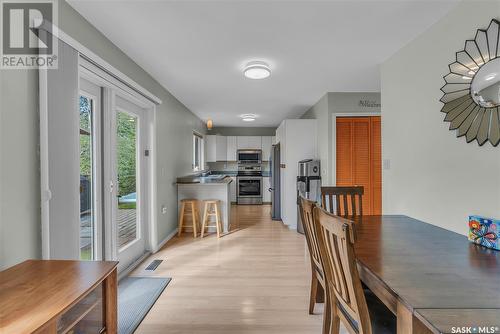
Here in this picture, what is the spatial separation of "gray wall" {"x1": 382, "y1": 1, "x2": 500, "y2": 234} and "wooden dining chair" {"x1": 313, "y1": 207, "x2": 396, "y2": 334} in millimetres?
1014

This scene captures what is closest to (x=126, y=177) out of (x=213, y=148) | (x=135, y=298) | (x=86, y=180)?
(x=86, y=180)

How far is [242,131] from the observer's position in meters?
7.89

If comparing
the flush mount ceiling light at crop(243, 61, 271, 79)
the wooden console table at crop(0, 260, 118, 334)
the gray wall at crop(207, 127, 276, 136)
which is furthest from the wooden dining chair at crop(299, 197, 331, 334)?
the gray wall at crop(207, 127, 276, 136)

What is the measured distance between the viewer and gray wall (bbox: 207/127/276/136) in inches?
308

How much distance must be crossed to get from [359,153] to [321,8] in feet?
9.34

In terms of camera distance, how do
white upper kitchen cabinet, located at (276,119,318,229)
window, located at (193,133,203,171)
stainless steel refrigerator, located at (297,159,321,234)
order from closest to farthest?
stainless steel refrigerator, located at (297,159,321,234) → white upper kitchen cabinet, located at (276,119,318,229) → window, located at (193,133,203,171)

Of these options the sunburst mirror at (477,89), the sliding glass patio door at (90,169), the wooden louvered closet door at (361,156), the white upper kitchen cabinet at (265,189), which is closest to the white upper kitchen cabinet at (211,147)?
the white upper kitchen cabinet at (265,189)

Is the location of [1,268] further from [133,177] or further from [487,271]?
[487,271]

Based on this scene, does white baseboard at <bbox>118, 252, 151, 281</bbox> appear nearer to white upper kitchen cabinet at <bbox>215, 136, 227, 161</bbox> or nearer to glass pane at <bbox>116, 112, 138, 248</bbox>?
glass pane at <bbox>116, 112, 138, 248</bbox>

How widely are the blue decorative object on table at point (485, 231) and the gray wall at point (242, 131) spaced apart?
261 inches

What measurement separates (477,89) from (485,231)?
911 millimetres

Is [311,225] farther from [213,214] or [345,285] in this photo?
[213,214]

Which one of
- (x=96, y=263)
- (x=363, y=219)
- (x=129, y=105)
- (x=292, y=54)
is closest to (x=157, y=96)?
(x=129, y=105)

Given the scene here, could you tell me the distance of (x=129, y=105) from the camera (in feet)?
9.64
